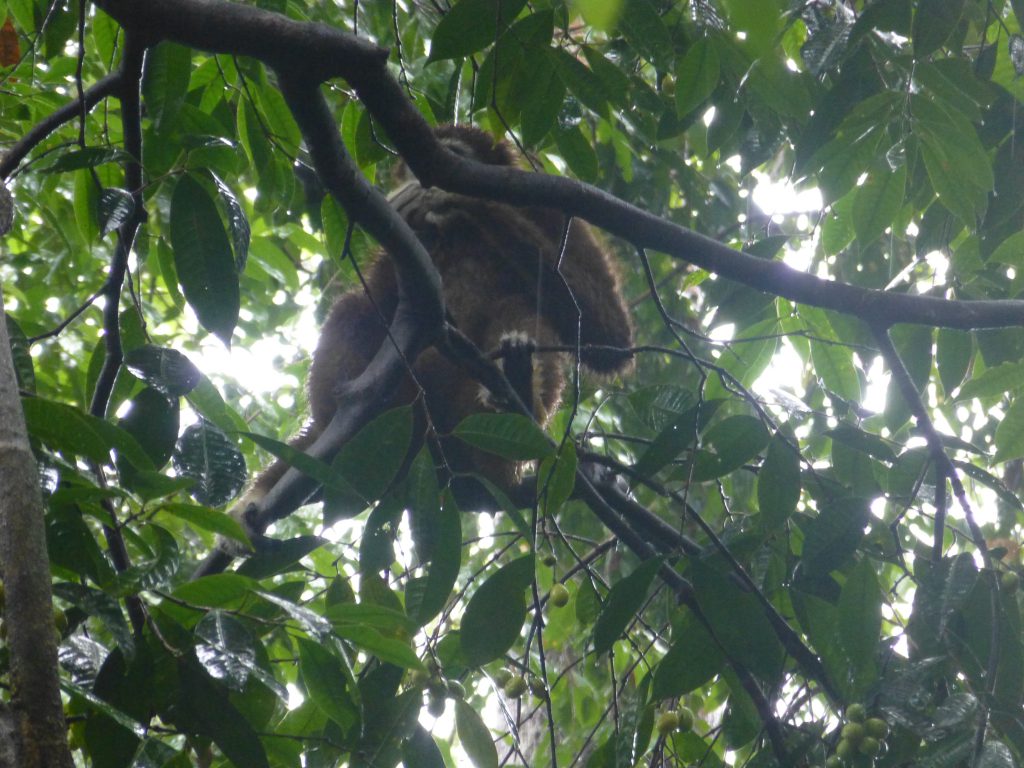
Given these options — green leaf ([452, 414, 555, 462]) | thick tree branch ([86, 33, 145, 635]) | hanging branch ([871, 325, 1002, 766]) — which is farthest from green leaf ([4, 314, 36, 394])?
hanging branch ([871, 325, 1002, 766])

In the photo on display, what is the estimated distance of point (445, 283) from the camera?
156 inches

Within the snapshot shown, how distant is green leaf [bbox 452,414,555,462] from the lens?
207cm

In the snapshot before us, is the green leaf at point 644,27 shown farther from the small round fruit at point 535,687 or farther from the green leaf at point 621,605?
the small round fruit at point 535,687

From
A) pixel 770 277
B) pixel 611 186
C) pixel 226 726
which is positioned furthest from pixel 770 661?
pixel 611 186

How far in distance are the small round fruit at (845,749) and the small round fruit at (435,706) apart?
32.2 inches

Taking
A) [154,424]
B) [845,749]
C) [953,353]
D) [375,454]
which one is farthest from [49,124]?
[953,353]

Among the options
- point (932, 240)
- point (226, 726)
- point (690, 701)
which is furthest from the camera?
point (690, 701)

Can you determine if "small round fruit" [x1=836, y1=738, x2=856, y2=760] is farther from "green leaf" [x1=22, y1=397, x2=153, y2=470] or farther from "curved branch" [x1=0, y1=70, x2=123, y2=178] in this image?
"curved branch" [x1=0, y1=70, x2=123, y2=178]

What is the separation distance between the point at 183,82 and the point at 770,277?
1.50 m

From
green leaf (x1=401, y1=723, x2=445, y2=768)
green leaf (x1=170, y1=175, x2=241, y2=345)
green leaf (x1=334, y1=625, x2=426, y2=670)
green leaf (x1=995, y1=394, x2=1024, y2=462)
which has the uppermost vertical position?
green leaf (x1=170, y1=175, x2=241, y2=345)

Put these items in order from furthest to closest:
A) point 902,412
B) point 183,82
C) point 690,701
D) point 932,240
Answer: point 690,701
point 932,240
point 902,412
point 183,82

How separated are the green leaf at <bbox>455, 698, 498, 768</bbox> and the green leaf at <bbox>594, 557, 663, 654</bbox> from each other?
0.33 metres

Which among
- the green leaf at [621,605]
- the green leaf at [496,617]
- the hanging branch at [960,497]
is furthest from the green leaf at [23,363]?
the hanging branch at [960,497]

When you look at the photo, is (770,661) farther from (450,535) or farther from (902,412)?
(902,412)
